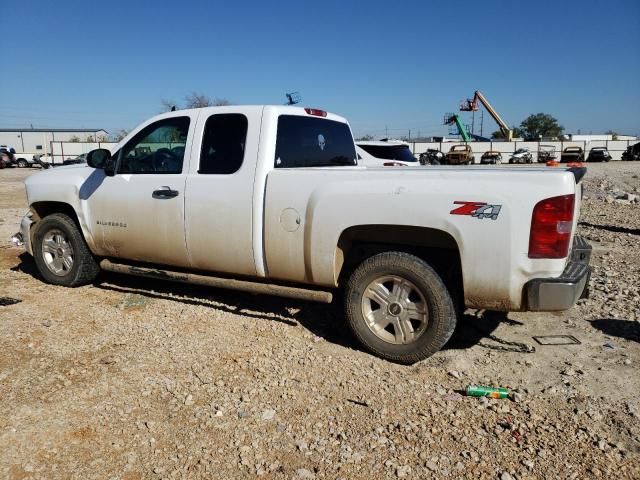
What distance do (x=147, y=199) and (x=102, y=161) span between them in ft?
2.46

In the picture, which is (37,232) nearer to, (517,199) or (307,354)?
(307,354)

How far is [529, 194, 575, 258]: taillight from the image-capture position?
10.8 ft

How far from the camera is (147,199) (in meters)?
4.91

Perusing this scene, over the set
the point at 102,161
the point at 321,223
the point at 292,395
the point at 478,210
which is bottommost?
the point at 292,395

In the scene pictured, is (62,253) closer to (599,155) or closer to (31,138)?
(599,155)

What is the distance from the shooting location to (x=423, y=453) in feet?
9.24

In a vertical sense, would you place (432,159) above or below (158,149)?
above

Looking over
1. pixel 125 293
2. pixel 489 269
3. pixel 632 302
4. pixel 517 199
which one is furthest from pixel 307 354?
pixel 632 302

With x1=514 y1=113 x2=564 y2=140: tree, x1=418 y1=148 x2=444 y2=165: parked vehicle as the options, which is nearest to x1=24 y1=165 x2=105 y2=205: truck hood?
x1=418 y1=148 x2=444 y2=165: parked vehicle

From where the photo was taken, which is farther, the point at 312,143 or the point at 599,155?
the point at 599,155

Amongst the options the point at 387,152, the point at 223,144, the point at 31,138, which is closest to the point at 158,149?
the point at 223,144

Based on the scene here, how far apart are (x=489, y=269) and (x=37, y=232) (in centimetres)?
495

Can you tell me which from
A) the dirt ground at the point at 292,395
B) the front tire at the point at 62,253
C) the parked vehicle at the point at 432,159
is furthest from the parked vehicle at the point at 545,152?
the front tire at the point at 62,253

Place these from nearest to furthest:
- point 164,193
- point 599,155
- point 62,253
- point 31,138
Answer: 1. point 164,193
2. point 62,253
3. point 599,155
4. point 31,138
